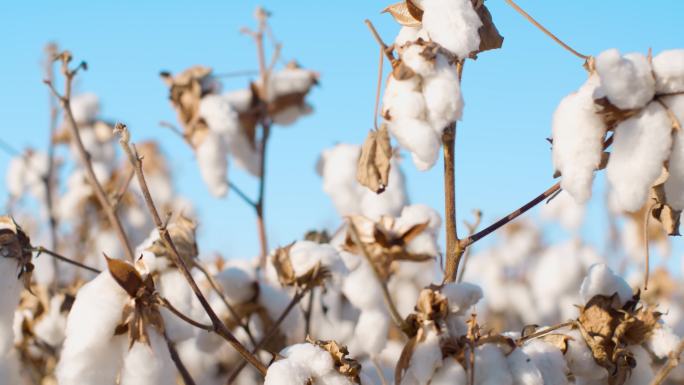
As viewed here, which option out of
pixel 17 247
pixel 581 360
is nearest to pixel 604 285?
pixel 581 360

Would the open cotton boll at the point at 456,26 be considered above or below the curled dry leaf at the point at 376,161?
above

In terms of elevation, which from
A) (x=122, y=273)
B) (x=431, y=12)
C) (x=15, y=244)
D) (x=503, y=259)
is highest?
(x=503, y=259)

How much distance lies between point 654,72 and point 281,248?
95cm

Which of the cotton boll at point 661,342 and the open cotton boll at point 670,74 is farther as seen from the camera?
the cotton boll at point 661,342

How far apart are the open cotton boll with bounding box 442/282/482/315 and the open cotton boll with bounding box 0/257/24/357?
643 millimetres

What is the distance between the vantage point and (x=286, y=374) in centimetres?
117

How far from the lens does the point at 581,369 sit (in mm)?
1347

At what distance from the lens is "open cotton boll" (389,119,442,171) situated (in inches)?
46.2

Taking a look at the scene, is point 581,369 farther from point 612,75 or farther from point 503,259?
point 503,259

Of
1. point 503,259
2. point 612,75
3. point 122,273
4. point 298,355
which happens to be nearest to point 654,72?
point 612,75

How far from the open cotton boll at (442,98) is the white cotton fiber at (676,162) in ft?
0.83

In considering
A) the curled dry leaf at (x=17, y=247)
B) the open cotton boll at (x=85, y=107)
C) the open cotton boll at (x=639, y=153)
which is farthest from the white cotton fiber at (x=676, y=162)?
the open cotton boll at (x=85, y=107)

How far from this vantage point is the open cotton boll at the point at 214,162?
255 cm

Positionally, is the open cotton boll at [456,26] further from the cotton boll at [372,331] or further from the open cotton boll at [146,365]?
the cotton boll at [372,331]
